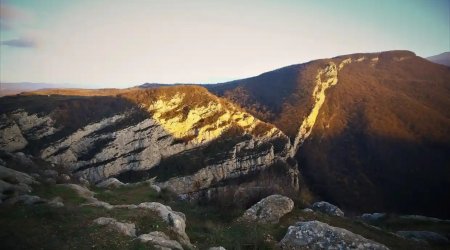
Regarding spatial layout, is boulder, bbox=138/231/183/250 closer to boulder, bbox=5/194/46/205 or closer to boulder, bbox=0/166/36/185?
boulder, bbox=5/194/46/205

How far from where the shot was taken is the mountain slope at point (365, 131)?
12631 cm

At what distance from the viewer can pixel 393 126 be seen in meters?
155

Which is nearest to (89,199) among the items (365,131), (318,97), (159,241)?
(159,241)

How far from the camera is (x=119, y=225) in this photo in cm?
2073

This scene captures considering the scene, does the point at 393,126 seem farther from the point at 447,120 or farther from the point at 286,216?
the point at 286,216

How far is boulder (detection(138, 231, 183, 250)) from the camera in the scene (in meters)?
18.8

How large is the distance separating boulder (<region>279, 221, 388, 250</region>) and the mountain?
49362 millimetres

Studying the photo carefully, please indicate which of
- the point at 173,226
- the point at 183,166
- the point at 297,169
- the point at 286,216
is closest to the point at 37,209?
the point at 173,226

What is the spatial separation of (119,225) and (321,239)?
42.8ft

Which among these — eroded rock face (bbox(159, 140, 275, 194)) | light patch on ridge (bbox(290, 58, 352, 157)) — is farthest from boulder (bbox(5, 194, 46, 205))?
light patch on ridge (bbox(290, 58, 352, 157))

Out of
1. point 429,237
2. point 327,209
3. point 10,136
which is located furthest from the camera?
point 10,136

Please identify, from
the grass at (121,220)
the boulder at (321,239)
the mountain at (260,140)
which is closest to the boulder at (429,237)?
the grass at (121,220)

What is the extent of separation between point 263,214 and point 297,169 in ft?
349

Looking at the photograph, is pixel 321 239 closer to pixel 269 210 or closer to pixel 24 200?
pixel 269 210
